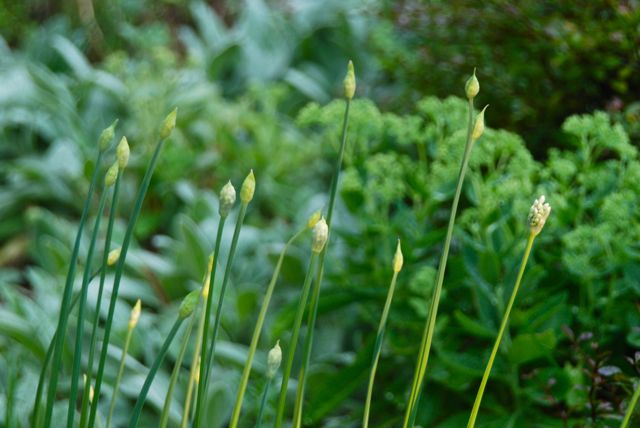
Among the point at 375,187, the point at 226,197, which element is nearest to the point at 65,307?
the point at 226,197

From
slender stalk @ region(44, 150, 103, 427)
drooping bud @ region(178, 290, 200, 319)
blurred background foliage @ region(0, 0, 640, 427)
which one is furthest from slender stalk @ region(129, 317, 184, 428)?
blurred background foliage @ region(0, 0, 640, 427)

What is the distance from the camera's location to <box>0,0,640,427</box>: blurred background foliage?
159 cm

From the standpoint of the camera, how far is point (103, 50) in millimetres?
4059

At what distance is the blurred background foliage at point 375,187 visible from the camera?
159 centimetres

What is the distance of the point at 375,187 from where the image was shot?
180 cm

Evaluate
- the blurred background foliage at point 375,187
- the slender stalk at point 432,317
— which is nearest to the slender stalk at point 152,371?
the slender stalk at point 432,317

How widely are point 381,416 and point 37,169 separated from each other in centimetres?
151

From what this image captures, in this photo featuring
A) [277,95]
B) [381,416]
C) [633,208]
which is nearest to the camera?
[633,208]

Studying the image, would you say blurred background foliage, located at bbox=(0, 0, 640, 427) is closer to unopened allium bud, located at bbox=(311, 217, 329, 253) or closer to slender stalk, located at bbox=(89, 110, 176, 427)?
slender stalk, located at bbox=(89, 110, 176, 427)

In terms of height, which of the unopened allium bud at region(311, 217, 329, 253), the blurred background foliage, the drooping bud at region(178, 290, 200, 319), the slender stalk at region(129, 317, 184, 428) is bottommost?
the blurred background foliage

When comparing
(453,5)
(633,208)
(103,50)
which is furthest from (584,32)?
(103,50)

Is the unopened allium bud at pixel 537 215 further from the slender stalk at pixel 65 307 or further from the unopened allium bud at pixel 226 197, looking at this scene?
the slender stalk at pixel 65 307

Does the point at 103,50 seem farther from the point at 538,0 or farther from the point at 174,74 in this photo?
the point at 538,0

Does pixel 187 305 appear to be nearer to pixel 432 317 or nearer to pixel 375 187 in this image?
pixel 432 317
